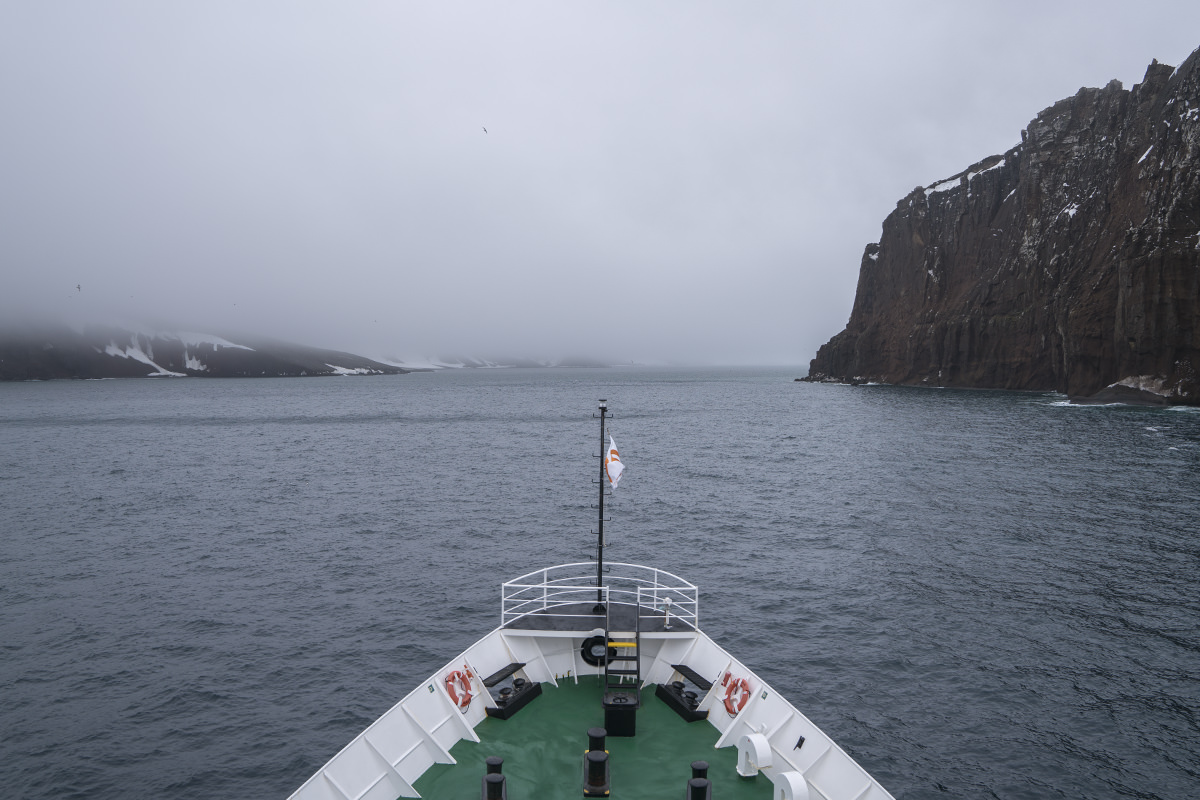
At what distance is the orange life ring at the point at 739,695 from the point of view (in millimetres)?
15594

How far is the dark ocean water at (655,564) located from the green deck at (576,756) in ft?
26.4

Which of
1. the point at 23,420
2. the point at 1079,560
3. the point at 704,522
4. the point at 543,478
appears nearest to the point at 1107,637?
the point at 1079,560

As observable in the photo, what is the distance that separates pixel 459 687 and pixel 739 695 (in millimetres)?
6448

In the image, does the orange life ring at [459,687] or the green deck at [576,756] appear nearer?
the green deck at [576,756]

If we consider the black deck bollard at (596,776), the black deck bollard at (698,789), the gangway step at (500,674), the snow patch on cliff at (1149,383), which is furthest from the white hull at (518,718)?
the snow patch on cliff at (1149,383)

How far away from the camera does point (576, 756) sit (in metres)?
14.7

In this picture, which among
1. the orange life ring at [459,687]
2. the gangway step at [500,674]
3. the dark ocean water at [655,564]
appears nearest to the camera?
the orange life ring at [459,687]

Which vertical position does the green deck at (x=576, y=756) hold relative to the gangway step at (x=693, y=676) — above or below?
below

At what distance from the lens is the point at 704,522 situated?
50.4 m

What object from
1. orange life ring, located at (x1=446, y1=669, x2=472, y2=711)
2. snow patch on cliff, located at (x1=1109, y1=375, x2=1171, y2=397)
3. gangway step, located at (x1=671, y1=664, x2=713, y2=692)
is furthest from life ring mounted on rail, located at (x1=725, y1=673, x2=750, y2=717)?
snow patch on cliff, located at (x1=1109, y1=375, x2=1171, y2=397)

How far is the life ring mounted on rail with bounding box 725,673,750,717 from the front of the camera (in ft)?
51.2

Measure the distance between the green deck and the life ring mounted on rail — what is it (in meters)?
0.65

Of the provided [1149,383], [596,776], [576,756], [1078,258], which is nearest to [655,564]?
[576,756]

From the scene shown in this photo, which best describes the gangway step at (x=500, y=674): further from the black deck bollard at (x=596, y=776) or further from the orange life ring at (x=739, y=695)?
the orange life ring at (x=739, y=695)
